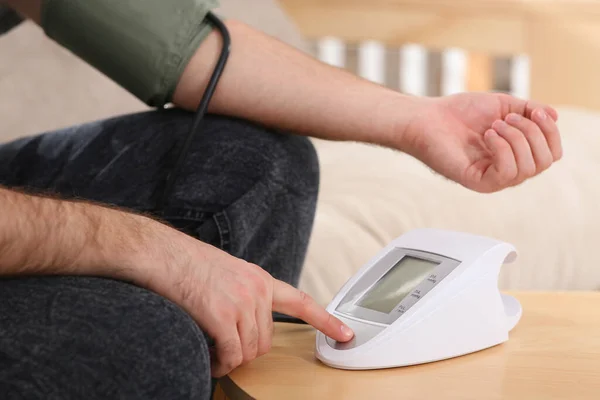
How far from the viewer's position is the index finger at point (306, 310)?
644 mm

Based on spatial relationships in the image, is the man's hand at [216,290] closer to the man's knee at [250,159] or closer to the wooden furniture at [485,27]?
the man's knee at [250,159]

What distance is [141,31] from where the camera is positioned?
34.1 inches

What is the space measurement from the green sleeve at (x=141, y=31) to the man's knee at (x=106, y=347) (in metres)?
0.36

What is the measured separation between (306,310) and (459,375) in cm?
12

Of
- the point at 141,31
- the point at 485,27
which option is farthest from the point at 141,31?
the point at 485,27

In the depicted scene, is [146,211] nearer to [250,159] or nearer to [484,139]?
[250,159]

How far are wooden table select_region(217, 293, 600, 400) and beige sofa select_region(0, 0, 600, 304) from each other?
1.40ft

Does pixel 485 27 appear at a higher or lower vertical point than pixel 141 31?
lower

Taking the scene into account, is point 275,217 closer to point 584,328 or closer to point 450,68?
point 584,328

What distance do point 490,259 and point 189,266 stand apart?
0.76 feet

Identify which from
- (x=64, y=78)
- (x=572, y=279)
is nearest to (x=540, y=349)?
(x=572, y=279)

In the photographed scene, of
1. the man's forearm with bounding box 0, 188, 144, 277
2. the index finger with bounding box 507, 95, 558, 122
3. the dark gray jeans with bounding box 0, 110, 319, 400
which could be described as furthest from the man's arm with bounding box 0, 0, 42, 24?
the index finger with bounding box 507, 95, 558, 122

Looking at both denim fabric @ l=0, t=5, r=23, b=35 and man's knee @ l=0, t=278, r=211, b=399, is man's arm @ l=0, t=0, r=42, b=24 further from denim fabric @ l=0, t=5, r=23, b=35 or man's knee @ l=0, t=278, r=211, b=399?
man's knee @ l=0, t=278, r=211, b=399

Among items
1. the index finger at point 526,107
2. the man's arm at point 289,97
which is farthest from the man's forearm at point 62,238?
the index finger at point 526,107
